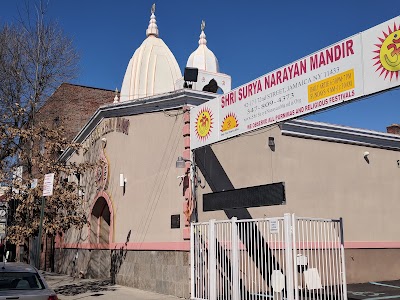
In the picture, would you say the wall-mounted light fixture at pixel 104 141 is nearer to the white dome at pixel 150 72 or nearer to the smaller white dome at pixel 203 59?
the white dome at pixel 150 72

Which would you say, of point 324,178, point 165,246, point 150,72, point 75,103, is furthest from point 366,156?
point 75,103

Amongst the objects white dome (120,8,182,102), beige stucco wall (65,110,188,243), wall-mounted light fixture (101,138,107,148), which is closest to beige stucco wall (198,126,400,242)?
beige stucco wall (65,110,188,243)

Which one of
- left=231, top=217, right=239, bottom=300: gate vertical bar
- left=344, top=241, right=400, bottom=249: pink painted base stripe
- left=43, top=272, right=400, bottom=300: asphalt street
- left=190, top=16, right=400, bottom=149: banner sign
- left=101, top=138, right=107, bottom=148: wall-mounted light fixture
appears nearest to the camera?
left=190, top=16, right=400, bottom=149: banner sign

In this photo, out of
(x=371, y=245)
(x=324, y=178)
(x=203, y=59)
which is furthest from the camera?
(x=203, y=59)

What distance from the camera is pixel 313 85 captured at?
957cm

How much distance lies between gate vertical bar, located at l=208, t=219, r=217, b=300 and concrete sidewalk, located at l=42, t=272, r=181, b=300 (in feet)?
5.42

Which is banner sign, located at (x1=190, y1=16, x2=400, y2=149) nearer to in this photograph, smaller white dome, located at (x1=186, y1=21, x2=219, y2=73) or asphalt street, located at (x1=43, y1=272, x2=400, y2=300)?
asphalt street, located at (x1=43, y1=272, x2=400, y2=300)

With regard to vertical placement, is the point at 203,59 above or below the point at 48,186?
above

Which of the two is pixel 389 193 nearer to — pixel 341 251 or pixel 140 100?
pixel 341 251

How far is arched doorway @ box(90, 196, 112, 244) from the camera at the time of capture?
62.2 feet

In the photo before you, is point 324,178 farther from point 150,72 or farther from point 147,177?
point 150,72

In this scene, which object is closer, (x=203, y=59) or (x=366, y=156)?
(x=366, y=156)

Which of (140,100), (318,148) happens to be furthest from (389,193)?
(140,100)

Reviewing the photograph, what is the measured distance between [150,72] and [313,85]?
14.6m
